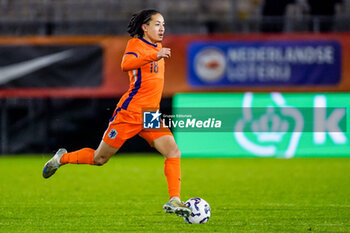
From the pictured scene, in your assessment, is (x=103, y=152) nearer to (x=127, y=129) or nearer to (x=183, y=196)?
(x=127, y=129)

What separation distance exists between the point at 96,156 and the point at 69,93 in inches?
289

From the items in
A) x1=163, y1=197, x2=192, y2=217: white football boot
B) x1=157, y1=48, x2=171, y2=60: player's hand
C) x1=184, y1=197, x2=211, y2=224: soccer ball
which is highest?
x1=157, y1=48, x2=171, y2=60: player's hand

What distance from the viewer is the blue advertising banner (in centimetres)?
1302

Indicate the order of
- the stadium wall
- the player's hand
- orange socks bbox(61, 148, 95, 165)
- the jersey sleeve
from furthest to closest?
1. the stadium wall
2. orange socks bbox(61, 148, 95, 165)
3. the jersey sleeve
4. the player's hand

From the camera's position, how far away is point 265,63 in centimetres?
1309

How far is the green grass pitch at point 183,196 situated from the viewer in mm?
5539

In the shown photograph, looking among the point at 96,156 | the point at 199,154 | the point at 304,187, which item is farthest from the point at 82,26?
the point at 96,156

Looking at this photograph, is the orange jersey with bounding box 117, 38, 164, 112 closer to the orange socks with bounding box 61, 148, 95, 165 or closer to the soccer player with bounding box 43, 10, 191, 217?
the soccer player with bounding box 43, 10, 191, 217

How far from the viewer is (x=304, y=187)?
8398mm

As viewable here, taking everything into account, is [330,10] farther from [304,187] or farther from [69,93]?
[304,187]

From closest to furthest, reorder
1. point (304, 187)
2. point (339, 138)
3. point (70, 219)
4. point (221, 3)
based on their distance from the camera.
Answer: point (70, 219) < point (304, 187) < point (339, 138) < point (221, 3)

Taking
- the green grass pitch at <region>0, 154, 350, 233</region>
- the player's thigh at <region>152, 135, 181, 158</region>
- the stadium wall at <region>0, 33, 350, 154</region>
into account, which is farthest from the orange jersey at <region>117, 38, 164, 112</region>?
the stadium wall at <region>0, 33, 350, 154</region>
